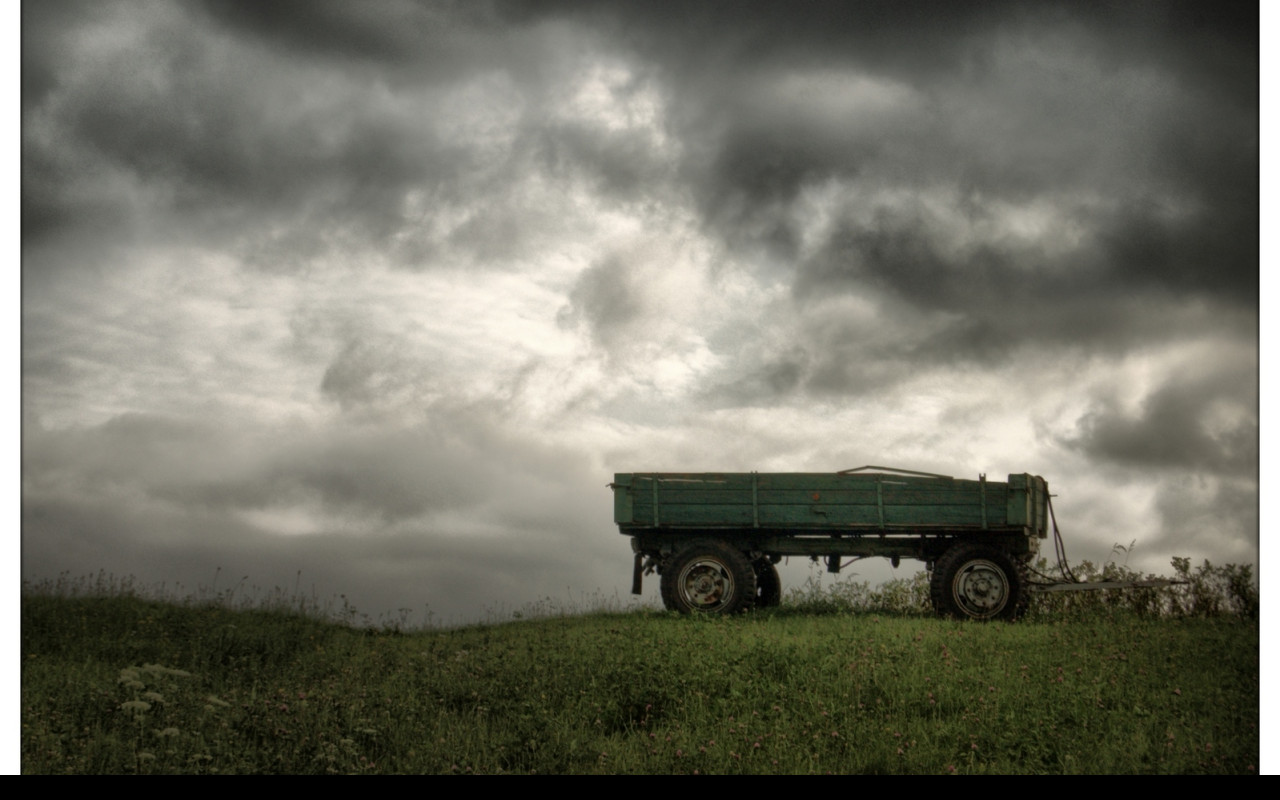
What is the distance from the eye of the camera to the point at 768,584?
15891mm

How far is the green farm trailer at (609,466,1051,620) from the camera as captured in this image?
44.8ft

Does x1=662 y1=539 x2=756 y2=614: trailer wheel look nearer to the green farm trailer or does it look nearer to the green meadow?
the green farm trailer

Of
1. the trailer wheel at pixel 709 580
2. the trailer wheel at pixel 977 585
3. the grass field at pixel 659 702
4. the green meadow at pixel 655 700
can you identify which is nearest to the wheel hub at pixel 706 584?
the trailer wheel at pixel 709 580

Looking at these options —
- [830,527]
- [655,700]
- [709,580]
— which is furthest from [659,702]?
[830,527]

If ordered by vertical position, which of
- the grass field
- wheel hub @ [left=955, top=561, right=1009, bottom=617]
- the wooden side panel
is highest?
the wooden side panel

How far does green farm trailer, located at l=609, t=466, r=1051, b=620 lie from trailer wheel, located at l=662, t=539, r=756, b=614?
0.6 inches

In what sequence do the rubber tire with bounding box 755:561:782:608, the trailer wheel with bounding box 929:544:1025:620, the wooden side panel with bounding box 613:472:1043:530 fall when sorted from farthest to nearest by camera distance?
the rubber tire with bounding box 755:561:782:608
the wooden side panel with bounding box 613:472:1043:530
the trailer wheel with bounding box 929:544:1025:620

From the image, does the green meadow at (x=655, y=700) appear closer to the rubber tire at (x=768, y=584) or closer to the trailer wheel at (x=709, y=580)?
the trailer wheel at (x=709, y=580)

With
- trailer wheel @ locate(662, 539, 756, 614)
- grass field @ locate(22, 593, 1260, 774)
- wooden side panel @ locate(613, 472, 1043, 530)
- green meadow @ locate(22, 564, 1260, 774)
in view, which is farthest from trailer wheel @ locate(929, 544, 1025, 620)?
trailer wheel @ locate(662, 539, 756, 614)

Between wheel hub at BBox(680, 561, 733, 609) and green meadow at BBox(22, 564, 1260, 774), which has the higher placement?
wheel hub at BBox(680, 561, 733, 609)

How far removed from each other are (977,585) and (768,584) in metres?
3.60
